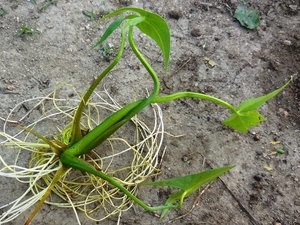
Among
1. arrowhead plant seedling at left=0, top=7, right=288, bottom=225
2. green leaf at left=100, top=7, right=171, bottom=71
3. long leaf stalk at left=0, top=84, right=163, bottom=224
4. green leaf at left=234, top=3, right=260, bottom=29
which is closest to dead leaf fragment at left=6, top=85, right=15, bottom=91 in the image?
long leaf stalk at left=0, top=84, right=163, bottom=224

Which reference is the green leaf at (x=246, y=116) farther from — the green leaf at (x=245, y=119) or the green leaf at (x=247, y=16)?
the green leaf at (x=247, y=16)

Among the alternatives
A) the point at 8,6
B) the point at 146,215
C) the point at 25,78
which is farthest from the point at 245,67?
Answer: the point at 8,6

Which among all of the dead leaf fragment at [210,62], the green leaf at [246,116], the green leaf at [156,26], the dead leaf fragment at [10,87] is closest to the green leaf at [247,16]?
the dead leaf fragment at [210,62]

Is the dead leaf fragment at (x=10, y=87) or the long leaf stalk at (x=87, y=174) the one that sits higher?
the dead leaf fragment at (x=10, y=87)

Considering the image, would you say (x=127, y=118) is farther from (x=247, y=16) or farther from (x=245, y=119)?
(x=247, y=16)

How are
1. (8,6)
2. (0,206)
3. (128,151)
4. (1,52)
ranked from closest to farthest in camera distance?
(0,206) → (128,151) → (1,52) → (8,6)

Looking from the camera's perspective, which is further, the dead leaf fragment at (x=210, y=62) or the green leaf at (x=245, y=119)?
the dead leaf fragment at (x=210, y=62)

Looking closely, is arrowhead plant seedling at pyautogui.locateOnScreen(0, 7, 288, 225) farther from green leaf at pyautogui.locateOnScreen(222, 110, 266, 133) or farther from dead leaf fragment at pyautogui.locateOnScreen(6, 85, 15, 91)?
dead leaf fragment at pyautogui.locateOnScreen(6, 85, 15, 91)

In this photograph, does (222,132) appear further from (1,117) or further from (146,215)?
(1,117)
